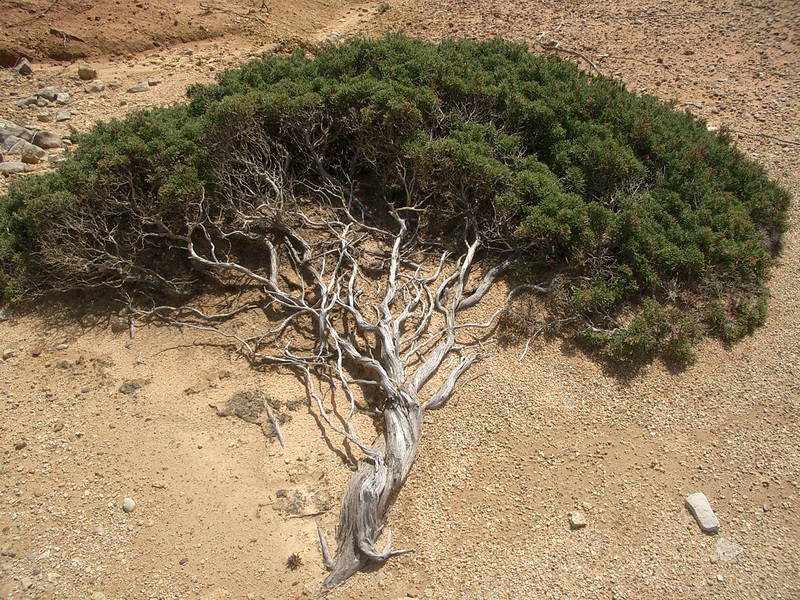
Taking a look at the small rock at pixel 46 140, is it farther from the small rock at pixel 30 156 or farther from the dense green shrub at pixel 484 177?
the dense green shrub at pixel 484 177

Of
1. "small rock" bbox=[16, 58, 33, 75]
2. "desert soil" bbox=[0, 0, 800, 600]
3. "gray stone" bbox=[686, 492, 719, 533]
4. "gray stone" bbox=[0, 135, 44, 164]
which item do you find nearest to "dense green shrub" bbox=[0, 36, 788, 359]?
"desert soil" bbox=[0, 0, 800, 600]

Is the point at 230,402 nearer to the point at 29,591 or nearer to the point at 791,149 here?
the point at 29,591

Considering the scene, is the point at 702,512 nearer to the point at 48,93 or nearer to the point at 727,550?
the point at 727,550

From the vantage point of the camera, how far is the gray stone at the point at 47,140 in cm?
925

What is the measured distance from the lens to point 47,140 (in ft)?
30.4

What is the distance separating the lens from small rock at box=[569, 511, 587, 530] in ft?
17.4

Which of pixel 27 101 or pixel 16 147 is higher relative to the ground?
pixel 27 101

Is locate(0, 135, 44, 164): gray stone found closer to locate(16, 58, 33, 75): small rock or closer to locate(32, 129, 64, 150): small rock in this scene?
locate(32, 129, 64, 150): small rock

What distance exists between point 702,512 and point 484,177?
437 centimetres

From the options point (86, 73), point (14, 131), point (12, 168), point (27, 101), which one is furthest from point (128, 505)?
point (86, 73)

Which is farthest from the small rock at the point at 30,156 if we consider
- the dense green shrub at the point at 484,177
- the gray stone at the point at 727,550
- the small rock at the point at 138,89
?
the gray stone at the point at 727,550

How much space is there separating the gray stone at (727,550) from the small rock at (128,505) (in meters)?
5.26

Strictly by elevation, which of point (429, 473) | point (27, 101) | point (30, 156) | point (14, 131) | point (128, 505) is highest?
point (27, 101)

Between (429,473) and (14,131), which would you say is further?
(14,131)
